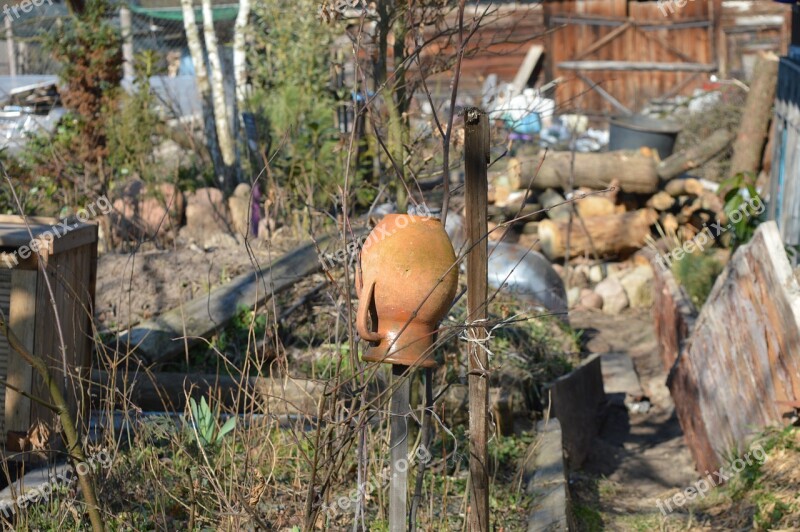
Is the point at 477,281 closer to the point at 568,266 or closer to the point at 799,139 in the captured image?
the point at 799,139

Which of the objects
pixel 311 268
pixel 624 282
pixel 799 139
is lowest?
pixel 624 282

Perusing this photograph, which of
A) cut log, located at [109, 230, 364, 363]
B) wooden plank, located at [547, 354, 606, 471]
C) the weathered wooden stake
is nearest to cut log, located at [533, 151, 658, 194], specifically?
cut log, located at [109, 230, 364, 363]

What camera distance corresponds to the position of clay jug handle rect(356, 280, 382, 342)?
284 centimetres

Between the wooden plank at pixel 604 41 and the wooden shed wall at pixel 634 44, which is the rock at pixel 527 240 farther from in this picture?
the wooden plank at pixel 604 41

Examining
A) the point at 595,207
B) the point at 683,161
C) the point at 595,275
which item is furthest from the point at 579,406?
the point at 683,161

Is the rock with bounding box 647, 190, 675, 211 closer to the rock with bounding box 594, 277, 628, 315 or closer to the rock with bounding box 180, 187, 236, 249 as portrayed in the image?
the rock with bounding box 594, 277, 628, 315

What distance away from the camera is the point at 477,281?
300 cm

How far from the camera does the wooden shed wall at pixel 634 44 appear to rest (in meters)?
19.7

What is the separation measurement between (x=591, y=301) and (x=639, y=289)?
0.61 m

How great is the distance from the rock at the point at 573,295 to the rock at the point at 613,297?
0.76 ft

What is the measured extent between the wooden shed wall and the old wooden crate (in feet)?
54.0

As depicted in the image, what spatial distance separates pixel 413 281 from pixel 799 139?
6.54 m

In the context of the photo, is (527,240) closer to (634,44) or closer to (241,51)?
(241,51)

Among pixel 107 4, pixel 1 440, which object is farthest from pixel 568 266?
pixel 1 440
